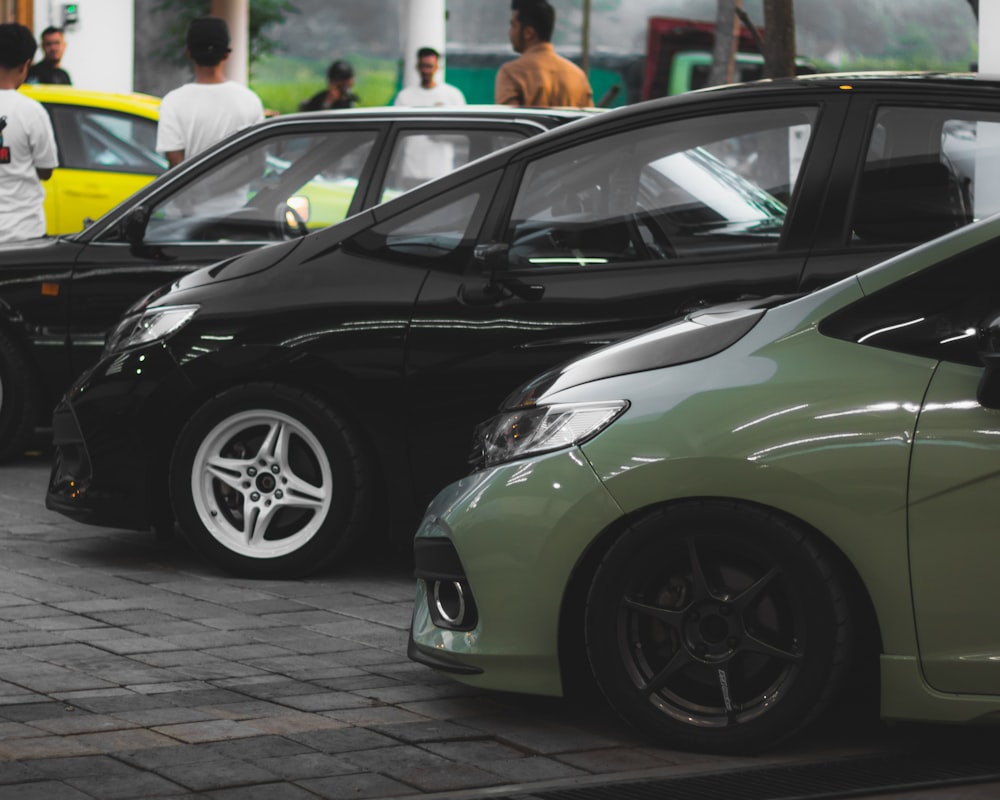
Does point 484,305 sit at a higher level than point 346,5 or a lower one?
lower

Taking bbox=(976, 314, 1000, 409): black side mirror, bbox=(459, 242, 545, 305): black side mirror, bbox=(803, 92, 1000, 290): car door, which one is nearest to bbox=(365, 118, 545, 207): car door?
bbox=(459, 242, 545, 305): black side mirror

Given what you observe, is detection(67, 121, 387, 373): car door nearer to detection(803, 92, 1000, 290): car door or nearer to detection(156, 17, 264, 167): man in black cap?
detection(156, 17, 264, 167): man in black cap

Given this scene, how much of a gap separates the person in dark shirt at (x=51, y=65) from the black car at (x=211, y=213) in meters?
10.6

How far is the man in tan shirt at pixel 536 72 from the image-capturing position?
11242 mm

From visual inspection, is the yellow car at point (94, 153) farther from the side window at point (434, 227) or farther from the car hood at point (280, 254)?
the side window at point (434, 227)

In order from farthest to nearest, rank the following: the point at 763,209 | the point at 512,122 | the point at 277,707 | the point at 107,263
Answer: the point at 107,263
the point at 512,122
the point at 763,209
the point at 277,707

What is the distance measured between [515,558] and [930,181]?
215 cm

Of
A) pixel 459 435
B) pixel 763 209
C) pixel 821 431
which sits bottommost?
pixel 459 435

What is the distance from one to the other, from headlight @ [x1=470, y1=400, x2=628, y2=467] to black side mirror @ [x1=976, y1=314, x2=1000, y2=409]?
0.84 metres

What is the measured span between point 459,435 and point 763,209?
1248 millimetres

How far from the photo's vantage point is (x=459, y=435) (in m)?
6.35

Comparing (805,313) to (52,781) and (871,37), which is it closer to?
(52,781)

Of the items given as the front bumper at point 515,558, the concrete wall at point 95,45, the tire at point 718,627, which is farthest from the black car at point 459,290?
the concrete wall at point 95,45

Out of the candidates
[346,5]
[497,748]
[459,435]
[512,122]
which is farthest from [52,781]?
[346,5]
